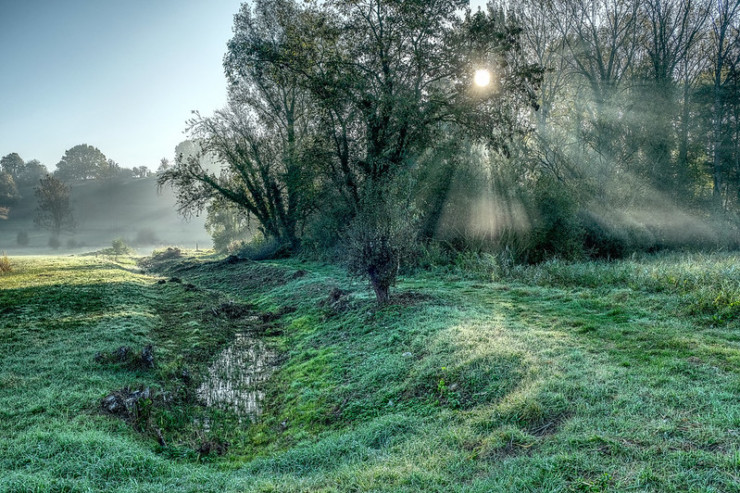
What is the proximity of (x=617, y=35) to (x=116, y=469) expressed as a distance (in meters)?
30.5

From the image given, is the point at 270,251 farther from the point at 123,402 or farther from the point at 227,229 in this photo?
the point at 123,402

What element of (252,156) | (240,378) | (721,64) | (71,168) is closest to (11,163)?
(71,168)

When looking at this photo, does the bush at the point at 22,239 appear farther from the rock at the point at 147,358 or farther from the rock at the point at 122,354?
the rock at the point at 147,358

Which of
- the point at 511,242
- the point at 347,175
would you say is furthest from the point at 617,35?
the point at 347,175

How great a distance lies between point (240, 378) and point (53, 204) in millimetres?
72494

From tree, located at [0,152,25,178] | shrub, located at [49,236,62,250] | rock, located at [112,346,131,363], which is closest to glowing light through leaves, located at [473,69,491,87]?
rock, located at [112,346,131,363]

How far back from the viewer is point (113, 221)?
79.9 meters

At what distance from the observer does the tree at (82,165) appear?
3632 inches

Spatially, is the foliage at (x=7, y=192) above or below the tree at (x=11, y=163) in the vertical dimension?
below

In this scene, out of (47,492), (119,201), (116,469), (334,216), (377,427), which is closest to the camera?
(47,492)

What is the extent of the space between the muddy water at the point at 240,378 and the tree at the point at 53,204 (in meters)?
69.7

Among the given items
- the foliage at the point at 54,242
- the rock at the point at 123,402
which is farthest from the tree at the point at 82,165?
the rock at the point at 123,402

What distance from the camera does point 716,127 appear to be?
25.2m

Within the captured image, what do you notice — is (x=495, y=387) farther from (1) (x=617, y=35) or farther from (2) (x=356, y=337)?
(1) (x=617, y=35)
